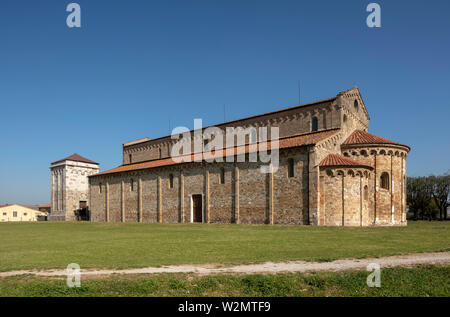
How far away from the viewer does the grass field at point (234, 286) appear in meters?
7.57

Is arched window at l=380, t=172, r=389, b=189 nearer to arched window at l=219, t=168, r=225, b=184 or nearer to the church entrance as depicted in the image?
arched window at l=219, t=168, r=225, b=184

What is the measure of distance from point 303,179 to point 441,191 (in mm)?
41938

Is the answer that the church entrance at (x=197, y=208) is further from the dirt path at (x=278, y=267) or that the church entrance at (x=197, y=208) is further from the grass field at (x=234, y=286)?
the grass field at (x=234, y=286)

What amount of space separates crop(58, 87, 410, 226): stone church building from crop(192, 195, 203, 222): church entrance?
103 mm

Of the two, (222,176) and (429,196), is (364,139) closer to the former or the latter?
(222,176)

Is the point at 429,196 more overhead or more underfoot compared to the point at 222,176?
more underfoot

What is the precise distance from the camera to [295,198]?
2702cm

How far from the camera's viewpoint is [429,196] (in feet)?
187

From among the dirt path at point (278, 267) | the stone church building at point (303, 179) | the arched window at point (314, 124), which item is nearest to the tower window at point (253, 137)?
the stone church building at point (303, 179)

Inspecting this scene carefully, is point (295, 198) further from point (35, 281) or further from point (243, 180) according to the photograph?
point (35, 281)

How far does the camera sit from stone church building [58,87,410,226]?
84.7 feet

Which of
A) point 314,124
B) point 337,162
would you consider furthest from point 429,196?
point 337,162
